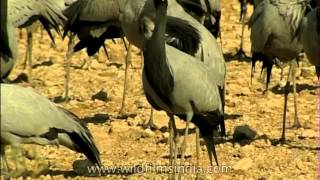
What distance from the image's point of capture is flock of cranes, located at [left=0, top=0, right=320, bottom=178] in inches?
285

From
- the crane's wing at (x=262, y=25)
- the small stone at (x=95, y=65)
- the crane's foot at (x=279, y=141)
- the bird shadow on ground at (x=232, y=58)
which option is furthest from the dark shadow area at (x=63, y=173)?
the bird shadow on ground at (x=232, y=58)

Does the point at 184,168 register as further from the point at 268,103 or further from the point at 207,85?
the point at 268,103

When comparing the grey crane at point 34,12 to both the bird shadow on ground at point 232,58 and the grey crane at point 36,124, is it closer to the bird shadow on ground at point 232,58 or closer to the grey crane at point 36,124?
the grey crane at point 36,124

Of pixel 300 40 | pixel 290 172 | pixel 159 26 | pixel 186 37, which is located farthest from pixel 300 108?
pixel 159 26

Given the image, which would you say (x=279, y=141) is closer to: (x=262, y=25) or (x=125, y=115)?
(x=262, y=25)

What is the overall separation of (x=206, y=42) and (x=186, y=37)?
180 mm

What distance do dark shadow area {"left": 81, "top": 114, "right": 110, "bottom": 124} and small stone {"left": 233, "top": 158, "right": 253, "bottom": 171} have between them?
2.33m

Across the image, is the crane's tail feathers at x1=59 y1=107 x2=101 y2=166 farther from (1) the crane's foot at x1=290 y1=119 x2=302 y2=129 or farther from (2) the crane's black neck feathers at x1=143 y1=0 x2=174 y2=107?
(1) the crane's foot at x1=290 y1=119 x2=302 y2=129

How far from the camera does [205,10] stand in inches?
385

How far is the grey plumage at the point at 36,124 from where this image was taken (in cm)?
700

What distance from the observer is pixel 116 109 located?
1130 cm

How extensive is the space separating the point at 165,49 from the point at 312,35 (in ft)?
7.71

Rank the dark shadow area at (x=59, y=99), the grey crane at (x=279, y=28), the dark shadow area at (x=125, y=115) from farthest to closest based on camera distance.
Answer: the dark shadow area at (x=59, y=99), the dark shadow area at (x=125, y=115), the grey crane at (x=279, y=28)

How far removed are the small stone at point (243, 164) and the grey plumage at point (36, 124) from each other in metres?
1.55
